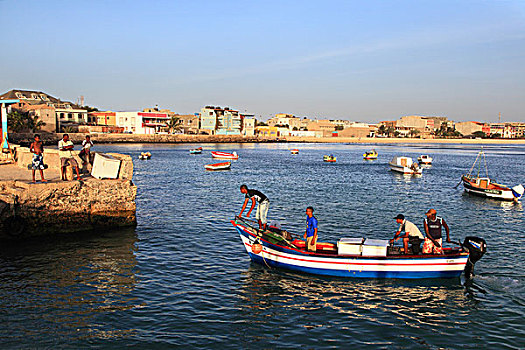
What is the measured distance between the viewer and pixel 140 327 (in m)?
11.1

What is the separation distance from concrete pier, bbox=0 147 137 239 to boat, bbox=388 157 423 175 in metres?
45.2

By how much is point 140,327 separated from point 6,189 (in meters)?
10.3

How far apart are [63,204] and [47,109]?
10648 centimetres

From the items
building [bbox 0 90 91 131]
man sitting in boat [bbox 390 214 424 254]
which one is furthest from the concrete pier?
building [bbox 0 90 91 131]

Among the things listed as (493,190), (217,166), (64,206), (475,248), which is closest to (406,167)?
(493,190)

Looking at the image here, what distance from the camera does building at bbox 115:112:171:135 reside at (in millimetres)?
141125

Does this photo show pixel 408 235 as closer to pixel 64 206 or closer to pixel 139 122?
pixel 64 206

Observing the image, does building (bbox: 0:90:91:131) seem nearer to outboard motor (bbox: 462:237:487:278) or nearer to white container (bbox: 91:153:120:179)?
white container (bbox: 91:153:120:179)

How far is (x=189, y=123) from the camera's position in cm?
17212

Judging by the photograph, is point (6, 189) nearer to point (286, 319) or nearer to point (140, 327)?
point (140, 327)

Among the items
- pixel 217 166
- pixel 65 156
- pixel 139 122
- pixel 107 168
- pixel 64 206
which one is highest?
pixel 139 122

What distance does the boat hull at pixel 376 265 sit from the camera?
47.5 feet

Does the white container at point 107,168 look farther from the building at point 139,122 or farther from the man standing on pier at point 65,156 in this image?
the building at point 139,122

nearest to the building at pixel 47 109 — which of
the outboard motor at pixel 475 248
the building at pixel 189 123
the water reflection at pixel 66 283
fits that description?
the building at pixel 189 123
